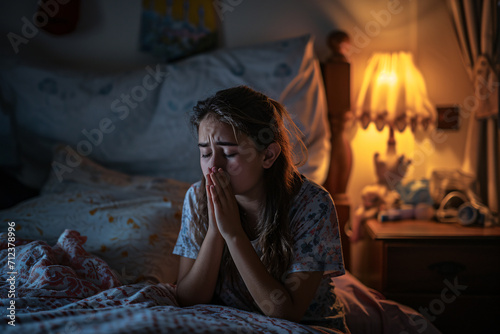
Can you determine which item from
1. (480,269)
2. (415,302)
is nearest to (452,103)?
(480,269)

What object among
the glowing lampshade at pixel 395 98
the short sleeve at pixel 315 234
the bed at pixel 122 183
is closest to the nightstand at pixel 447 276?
the bed at pixel 122 183

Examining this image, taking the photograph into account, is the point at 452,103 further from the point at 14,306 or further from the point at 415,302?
the point at 14,306

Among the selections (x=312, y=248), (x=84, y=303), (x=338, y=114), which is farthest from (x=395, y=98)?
(x=84, y=303)

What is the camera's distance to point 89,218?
1317 millimetres

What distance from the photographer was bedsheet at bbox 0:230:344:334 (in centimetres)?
68

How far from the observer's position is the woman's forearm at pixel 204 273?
0.96 metres

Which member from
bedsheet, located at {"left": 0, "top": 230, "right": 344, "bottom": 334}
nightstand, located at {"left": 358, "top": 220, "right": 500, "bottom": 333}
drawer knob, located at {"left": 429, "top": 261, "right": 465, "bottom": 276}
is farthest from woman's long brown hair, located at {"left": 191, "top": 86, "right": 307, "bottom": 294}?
drawer knob, located at {"left": 429, "top": 261, "right": 465, "bottom": 276}

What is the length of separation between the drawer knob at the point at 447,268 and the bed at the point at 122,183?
362 millimetres

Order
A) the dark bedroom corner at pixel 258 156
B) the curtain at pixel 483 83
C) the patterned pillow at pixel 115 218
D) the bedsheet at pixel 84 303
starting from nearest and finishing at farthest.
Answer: the bedsheet at pixel 84 303 → the dark bedroom corner at pixel 258 156 → the patterned pillow at pixel 115 218 → the curtain at pixel 483 83

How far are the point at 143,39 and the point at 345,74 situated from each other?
1.03m

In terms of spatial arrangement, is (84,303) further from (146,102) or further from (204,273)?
(146,102)

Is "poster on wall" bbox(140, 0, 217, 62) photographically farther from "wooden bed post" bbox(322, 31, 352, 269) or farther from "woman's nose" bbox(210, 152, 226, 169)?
"woman's nose" bbox(210, 152, 226, 169)

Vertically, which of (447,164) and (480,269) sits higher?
(447,164)

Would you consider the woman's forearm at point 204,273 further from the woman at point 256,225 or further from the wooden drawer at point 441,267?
the wooden drawer at point 441,267
